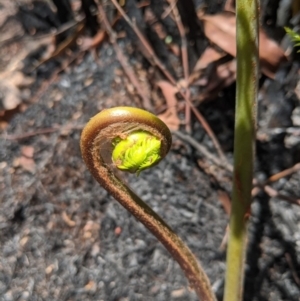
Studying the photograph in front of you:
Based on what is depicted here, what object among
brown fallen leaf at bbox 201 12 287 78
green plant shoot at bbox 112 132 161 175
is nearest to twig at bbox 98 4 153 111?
brown fallen leaf at bbox 201 12 287 78

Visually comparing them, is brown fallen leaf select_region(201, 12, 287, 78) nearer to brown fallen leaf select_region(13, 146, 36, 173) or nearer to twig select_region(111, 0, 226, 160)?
twig select_region(111, 0, 226, 160)

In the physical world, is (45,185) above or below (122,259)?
above

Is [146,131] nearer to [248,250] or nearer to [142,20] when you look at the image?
[248,250]

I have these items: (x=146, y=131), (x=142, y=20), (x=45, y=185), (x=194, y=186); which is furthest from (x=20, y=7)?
(x=146, y=131)

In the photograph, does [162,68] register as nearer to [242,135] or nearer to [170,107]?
[170,107]

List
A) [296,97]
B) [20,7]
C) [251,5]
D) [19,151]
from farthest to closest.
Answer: [20,7]
[19,151]
[296,97]
[251,5]

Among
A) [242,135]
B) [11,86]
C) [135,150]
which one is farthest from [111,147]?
[11,86]

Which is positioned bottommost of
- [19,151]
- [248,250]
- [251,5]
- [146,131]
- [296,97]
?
[248,250]

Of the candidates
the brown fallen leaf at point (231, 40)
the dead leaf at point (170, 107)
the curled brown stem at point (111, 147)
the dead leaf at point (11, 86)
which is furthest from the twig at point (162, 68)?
the curled brown stem at point (111, 147)
